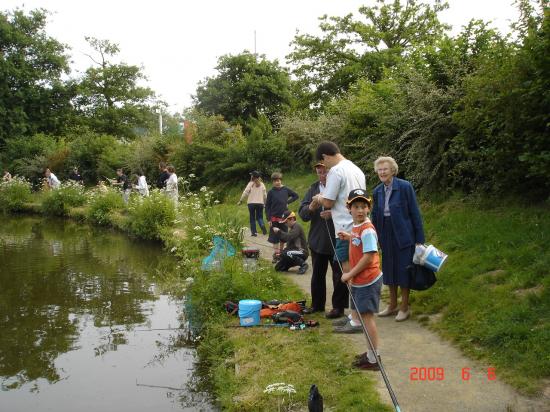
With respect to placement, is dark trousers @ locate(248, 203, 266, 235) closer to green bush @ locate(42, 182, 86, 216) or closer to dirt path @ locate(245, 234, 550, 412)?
dirt path @ locate(245, 234, 550, 412)

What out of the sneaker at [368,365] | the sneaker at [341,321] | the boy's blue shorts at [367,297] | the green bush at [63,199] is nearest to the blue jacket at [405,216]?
the sneaker at [341,321]

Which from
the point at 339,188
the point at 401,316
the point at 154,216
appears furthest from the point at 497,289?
the point at 154,216

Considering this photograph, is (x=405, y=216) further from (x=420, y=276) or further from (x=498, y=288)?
(x=498, y=288)

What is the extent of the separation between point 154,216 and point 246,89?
54.6 ft

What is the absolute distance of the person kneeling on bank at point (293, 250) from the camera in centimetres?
866

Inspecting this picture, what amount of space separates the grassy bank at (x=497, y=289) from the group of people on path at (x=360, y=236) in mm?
637

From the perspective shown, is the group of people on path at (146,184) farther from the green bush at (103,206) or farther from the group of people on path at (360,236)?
the group of people on path at (360,236)

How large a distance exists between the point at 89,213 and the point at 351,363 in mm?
15645

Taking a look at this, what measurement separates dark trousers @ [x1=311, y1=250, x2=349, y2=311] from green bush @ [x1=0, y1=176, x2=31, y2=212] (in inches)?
811

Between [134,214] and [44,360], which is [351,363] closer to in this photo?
[44,360]

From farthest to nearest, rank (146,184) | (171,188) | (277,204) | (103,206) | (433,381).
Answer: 1. (146,184)
2. (103,206)
3. (171,188)
4. (277,204)
5. (433,381)

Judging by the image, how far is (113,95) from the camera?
39.8 meters

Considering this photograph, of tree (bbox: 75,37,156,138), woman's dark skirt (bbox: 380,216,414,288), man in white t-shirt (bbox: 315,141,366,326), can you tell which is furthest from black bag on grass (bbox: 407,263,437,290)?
tree (bbox: 75,37,156,138)

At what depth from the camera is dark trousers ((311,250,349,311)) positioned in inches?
232
